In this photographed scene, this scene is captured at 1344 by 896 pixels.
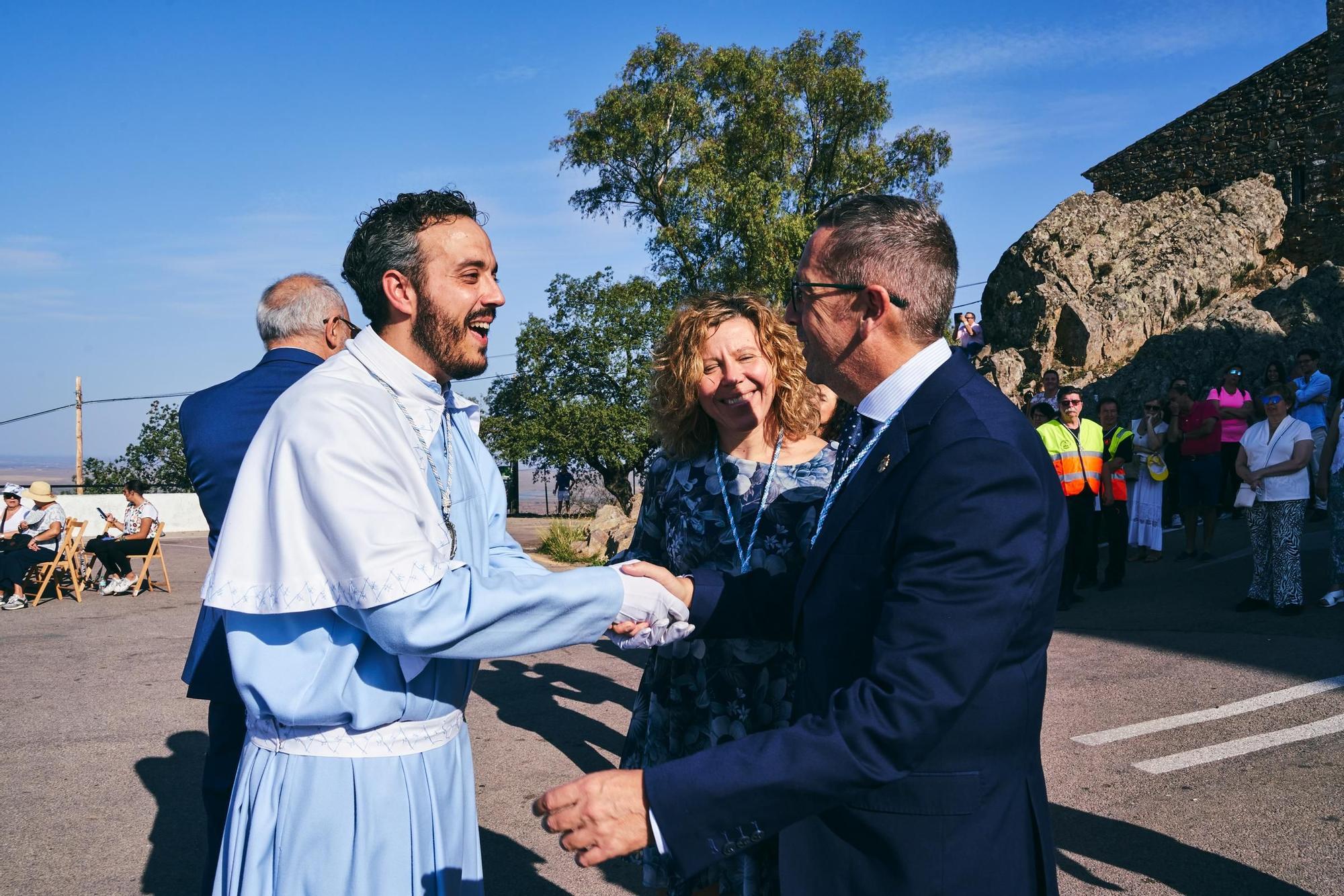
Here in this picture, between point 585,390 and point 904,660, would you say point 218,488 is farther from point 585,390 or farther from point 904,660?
point 585,390

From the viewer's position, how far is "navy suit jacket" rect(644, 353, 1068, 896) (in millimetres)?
1613

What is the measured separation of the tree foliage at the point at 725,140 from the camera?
29422mm

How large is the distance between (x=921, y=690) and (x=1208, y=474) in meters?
11.2

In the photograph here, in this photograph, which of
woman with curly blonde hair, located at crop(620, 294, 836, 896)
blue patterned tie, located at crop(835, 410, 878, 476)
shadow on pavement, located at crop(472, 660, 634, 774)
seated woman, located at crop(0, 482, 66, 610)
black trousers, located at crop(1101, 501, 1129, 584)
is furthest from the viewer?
seated woman, located at crop(0, 482, 66, 610)

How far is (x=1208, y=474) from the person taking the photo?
11227 millimetres

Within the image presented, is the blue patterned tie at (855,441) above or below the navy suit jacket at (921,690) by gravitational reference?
above

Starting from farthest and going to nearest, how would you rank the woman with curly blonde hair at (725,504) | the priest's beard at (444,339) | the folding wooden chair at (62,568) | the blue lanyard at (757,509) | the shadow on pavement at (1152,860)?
1. the folding wooden chair at (62,568)
2. the shadow on pavement at (1152,860)
3. the blue lanyard at (757,509)
4. the woman with curly blonde hair at (725,504)
5. the priest's beard at (444,339)

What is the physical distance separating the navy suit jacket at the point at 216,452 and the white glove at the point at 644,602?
1306 millimetres

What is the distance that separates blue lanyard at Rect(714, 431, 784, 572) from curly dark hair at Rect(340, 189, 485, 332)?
135 cm

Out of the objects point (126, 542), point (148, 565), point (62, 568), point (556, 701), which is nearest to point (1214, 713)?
point (556, 701)

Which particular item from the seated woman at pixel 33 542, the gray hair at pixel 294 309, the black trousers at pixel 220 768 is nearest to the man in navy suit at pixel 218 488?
the black trousers at pixel 220 768

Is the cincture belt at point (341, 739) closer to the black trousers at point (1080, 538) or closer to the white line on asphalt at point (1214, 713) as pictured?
the white line on asphalt at point (1214, 713)

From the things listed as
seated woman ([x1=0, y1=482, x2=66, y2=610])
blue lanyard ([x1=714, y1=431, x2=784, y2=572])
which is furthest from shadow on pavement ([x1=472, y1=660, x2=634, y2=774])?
seated woman ([x1=0, y1=482, x2=66, y2=610])

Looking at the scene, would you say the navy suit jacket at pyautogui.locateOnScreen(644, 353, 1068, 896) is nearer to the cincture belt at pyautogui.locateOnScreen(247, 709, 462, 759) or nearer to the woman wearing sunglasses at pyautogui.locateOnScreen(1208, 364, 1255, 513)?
the cincture belt at pyautogui.locateOnScreen(247, 709, 462, 759)
